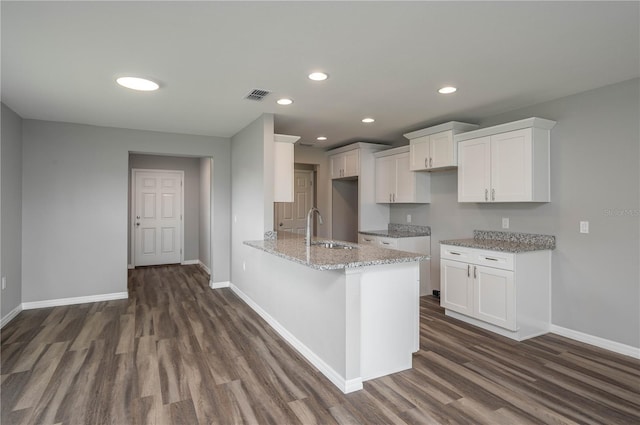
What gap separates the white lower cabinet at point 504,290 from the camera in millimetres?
3330

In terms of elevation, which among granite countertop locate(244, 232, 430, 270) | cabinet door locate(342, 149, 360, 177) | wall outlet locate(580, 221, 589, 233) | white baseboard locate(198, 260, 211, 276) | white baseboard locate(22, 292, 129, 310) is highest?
cabinet door locate(342, 149, 360, 177)

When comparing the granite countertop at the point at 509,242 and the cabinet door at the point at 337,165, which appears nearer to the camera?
the granite countertop at the point at 509,242

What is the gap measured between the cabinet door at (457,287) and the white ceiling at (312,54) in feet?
5.68

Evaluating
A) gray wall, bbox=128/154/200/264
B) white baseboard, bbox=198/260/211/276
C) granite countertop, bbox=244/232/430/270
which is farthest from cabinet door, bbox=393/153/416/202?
gray wall, bbox=128/154/200/264

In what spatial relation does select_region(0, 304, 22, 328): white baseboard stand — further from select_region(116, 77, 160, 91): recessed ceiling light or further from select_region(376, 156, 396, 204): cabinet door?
select_region(376, 156, 396, 204): cabinet door

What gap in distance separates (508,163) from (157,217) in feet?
21.2

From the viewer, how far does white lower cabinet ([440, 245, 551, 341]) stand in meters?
3.33

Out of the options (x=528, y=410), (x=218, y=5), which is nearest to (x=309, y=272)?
(x=528, y=410)

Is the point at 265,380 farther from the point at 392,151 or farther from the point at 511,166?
the point at 392,151

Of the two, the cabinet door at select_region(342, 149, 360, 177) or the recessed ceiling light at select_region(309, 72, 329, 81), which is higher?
the recessed ceiling light at select_region(309, 72, 329, 81)

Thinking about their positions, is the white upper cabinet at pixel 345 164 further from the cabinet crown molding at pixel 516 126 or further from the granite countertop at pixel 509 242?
the granite countertop at pixel 509 242

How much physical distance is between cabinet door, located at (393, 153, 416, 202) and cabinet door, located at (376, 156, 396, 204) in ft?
0.30

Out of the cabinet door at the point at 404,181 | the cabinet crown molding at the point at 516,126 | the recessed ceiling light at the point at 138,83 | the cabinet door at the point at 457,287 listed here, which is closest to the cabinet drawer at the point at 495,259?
the cabinet door at the point at 457,287

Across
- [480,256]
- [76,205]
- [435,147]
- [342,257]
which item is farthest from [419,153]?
[76,205]
